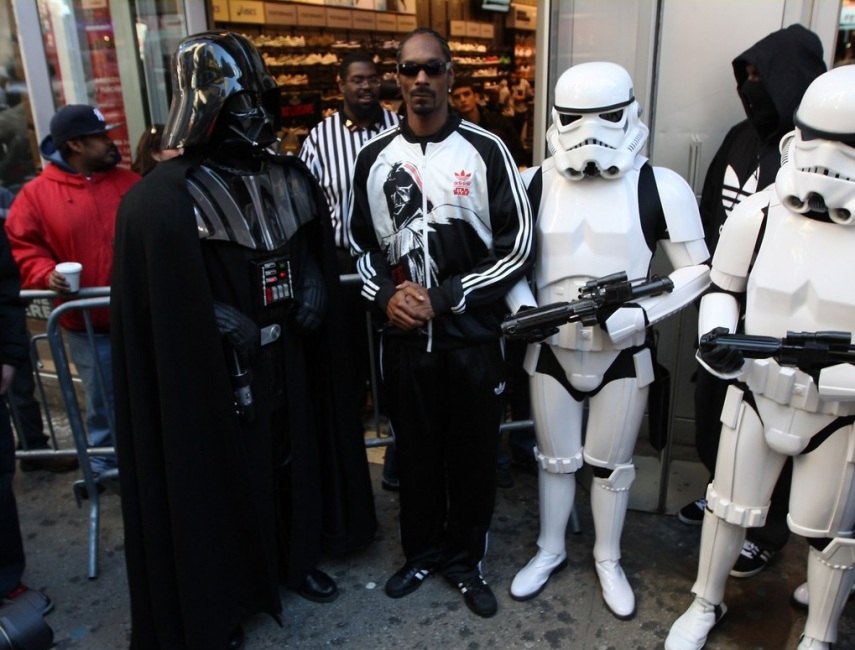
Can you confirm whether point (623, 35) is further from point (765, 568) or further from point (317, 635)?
point (317, 635)

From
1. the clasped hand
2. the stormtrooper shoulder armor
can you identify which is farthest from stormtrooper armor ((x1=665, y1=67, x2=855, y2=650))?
the clasped hand

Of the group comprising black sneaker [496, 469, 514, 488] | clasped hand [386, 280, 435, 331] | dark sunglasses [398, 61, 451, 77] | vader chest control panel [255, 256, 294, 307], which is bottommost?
black sneaker [496, 469, 514, 488]

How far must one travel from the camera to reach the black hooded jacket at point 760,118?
8.83 feet

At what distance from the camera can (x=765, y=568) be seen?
9.84 feet

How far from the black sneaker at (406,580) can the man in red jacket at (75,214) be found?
1.57 m

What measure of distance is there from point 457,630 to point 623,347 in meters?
1.22

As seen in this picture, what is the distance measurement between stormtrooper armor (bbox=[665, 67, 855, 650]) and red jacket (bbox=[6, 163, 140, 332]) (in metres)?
2.75

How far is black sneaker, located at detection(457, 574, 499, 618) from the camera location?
2756 millimetres

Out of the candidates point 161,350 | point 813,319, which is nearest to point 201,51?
point 161,350

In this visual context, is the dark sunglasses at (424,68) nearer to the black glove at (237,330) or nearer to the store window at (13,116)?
the black glove at (237,330)

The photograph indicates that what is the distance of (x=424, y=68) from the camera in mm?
2455

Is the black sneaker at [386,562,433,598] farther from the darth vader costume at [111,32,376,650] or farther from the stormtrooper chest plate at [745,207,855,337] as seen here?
the stormtrooper chest plate at [745,207,855,337]

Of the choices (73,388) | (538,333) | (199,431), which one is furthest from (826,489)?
(73,388)

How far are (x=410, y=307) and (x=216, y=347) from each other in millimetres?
650
